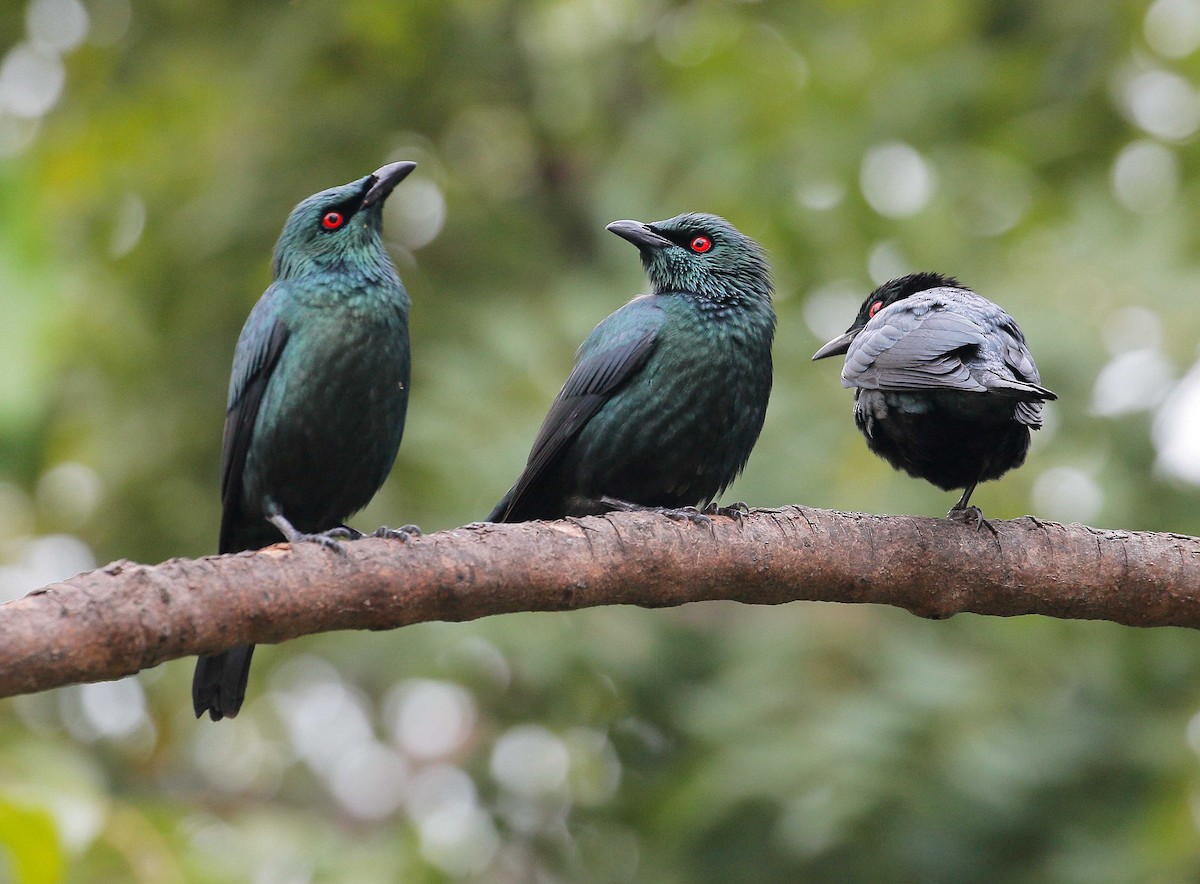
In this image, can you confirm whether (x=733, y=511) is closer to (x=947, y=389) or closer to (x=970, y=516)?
(x=970, y=516)

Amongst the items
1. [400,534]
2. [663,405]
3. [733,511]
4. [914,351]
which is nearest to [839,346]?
[663,405]

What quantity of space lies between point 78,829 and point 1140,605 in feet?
8.69

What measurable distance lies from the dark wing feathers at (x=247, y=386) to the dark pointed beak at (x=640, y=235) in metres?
1.24

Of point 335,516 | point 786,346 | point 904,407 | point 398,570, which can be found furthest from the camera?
point 786,346

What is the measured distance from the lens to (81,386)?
7.28 metres

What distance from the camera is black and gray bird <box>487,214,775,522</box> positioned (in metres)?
4.47

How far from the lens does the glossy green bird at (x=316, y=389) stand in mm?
4184

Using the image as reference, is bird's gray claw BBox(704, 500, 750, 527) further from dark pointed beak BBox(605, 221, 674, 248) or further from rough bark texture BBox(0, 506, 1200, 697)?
dark pointed beak BBox(605, 221, 674, 248)

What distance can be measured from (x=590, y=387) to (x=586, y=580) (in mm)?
1463

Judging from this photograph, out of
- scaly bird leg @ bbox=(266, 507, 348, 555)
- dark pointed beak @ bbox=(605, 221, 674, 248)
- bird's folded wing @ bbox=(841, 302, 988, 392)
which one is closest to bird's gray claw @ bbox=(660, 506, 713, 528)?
bird's folded wing @ bbox=(841, 302, 988, 392)

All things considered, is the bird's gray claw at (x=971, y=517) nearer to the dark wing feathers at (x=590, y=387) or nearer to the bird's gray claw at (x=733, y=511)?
the bird's gray claw at (x=733, y=511)

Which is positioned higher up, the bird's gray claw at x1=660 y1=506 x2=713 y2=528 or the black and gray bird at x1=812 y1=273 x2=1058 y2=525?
the black and gray bird at x1=812 y1=273 x2=1058 y2=525

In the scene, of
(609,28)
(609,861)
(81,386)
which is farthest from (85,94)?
(609,861)

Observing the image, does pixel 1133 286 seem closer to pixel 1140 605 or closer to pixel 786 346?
pixel 786 346
